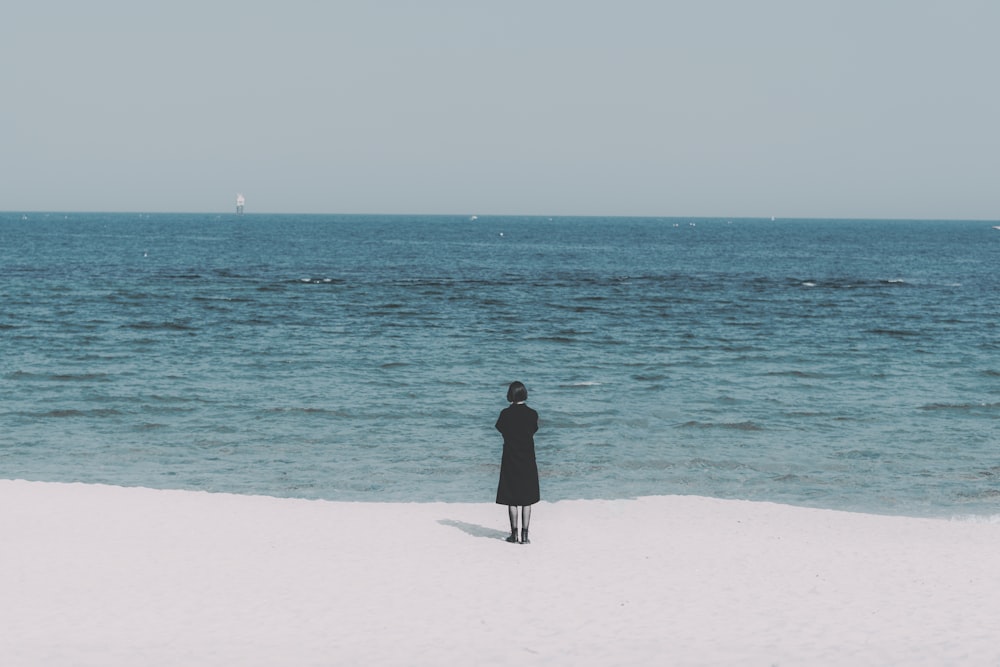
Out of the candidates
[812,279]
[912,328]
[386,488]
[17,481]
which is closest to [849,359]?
[912,328]

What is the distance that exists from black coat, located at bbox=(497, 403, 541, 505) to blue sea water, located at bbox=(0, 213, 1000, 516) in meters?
4.46

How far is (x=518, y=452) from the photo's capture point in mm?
13727

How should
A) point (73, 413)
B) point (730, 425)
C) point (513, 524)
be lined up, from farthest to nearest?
point (73, 413) → point (730, 425) → point (513, 524)

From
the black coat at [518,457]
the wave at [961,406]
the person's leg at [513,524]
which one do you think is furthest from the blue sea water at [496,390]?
the black coat at [518,457]

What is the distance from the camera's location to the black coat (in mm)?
13602

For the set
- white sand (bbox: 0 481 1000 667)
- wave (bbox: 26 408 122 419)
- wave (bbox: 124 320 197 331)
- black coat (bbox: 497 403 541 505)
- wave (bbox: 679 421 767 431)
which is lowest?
wave (bbox: 679 421 767 431)

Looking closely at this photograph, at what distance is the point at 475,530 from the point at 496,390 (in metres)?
14.5

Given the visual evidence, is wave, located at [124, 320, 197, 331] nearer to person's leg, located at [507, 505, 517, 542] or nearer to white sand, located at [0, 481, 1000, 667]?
white sand, located at [0, 481, 1000, 667]

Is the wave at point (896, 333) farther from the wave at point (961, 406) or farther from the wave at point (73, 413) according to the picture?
the wave at point (73, 413)

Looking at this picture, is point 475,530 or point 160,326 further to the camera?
point 160,326

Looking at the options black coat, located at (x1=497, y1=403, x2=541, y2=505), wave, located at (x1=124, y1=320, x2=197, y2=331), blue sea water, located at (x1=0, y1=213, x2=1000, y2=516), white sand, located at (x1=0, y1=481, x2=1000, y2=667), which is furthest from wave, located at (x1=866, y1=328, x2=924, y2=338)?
black coat, located at (x1=497, y1=403, x2=541, y2=505)

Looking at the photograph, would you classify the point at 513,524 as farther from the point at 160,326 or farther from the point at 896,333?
the point at 896,333

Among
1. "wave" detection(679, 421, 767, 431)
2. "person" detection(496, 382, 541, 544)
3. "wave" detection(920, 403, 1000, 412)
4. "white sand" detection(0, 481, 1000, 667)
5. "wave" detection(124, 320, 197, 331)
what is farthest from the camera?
"wave" detection(124, 320, 197, 331)

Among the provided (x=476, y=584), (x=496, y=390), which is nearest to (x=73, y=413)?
(x=496, y=390)
